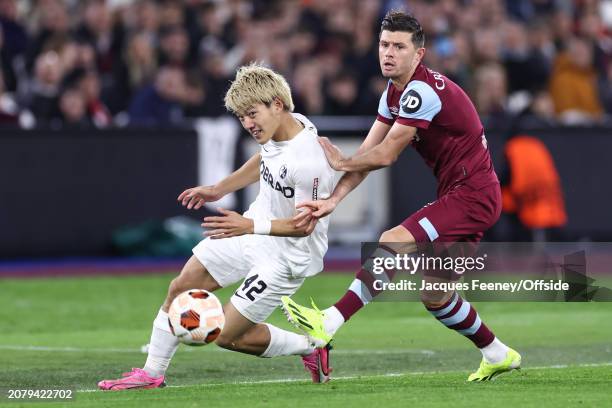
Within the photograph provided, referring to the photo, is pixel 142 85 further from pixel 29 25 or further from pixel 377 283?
pixel 377 283

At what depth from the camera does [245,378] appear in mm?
10570

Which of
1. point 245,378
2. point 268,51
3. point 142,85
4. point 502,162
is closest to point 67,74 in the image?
point 142,85

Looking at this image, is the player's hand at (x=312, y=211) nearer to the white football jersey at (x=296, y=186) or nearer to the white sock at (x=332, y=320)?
the white football jersey at (x=296, y=186)

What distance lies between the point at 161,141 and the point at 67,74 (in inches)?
→ 78.9

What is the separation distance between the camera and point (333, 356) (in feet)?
39.3

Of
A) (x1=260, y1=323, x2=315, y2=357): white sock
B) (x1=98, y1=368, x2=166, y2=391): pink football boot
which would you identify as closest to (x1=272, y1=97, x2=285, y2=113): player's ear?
(x1=260, y1=323, x2=315, y2=357): white sock

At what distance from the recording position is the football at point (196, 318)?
9273 millimetres

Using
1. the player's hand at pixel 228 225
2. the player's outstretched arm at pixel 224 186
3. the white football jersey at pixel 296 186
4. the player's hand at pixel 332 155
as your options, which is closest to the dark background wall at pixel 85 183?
the player's outstretched arm at pixel 224 186

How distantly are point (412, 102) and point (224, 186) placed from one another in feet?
4.99

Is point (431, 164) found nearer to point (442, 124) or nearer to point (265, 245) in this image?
point (442, 124)

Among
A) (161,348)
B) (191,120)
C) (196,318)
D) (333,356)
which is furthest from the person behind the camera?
(191,120)

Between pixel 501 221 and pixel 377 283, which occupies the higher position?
pixel 377 283

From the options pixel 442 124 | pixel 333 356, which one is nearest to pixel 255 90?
pixel 442 124

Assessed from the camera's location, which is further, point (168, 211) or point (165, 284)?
point (168, 211)
